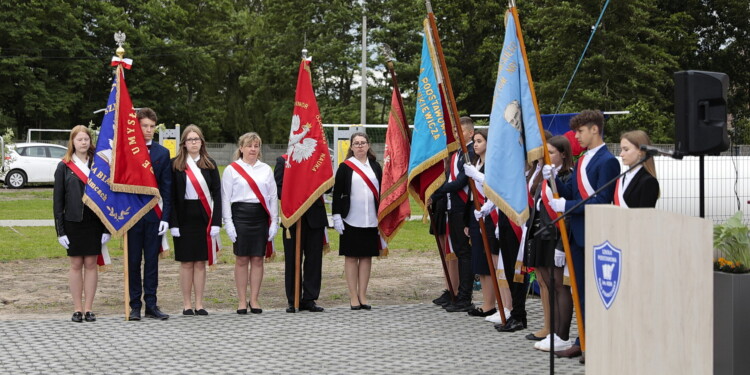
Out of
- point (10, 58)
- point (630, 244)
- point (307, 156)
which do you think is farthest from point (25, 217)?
point (10, 58)

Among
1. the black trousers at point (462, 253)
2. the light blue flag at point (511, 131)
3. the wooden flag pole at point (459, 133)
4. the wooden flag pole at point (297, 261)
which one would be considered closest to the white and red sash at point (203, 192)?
the wooden flag pole at point (297, 261)

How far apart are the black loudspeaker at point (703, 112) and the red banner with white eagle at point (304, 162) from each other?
495 cm

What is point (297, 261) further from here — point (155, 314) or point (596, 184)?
point (596, 184)

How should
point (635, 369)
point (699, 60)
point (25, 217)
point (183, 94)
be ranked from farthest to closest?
point (183, 94), point (699, 60), point (25, 217), point (635, 369)

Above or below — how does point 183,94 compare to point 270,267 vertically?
above

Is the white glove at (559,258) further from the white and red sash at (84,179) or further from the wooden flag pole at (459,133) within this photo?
the white and red sash at (84,179)

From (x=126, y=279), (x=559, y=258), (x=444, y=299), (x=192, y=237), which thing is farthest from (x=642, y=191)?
(x=126, y=279)

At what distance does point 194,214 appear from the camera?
9.35m

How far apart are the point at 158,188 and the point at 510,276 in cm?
349

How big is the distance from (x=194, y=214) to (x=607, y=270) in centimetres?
496

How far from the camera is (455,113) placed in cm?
866

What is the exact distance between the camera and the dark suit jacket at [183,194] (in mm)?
9336

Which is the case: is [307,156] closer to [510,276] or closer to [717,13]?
[510,276]

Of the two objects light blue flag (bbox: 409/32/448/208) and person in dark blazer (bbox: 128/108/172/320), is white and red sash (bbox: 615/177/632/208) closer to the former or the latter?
light blue flag (bbox: 409/32/448/208)
